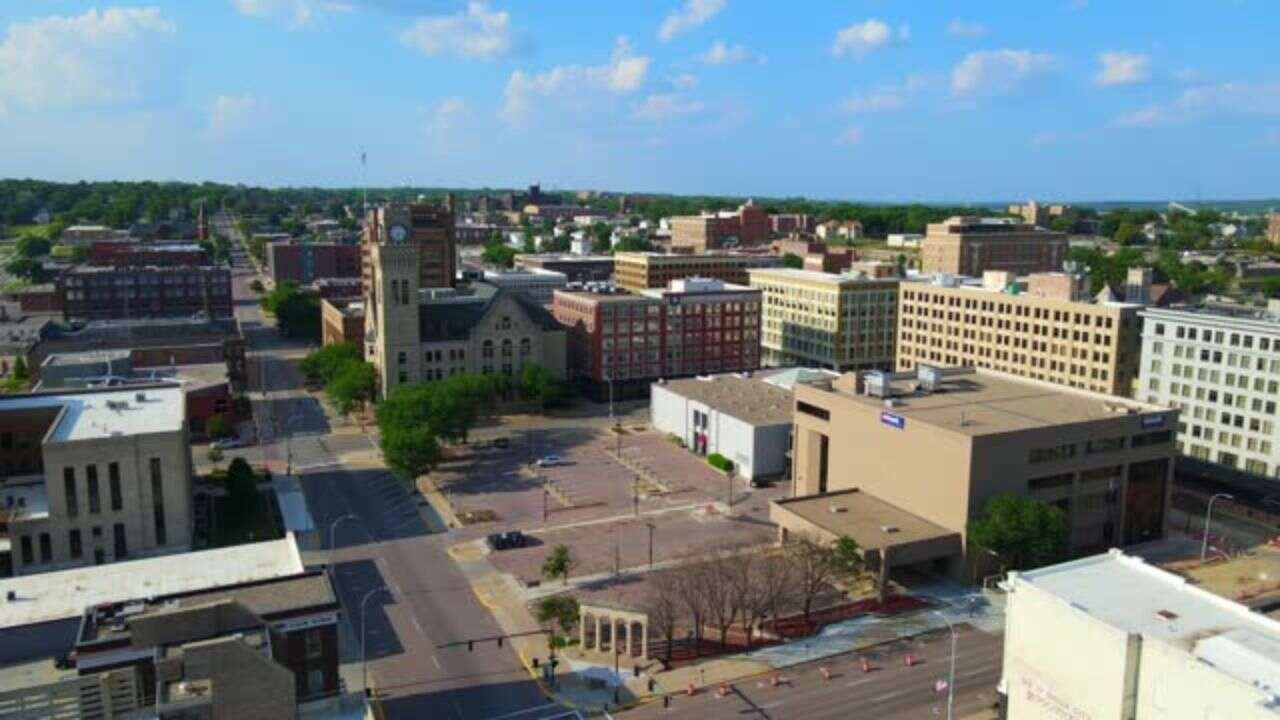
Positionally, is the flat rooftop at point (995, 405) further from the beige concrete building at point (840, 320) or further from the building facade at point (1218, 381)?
the beige concrete building at point (840, 320)

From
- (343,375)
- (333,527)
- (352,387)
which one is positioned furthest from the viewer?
(343,375)

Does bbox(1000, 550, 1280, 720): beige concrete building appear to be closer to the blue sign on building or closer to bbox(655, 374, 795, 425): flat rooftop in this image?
the blue sign on building

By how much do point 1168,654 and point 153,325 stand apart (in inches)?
5608

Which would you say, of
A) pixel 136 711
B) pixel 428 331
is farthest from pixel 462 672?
pixel 428 331

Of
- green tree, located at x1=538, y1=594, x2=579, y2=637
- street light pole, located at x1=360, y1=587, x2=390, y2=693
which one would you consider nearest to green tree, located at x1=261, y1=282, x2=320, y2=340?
street light pole, located at x1=360, y1=587, x2=390, y2=693

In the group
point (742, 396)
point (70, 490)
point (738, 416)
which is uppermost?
point (70, 490)

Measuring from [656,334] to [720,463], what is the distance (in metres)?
40.9

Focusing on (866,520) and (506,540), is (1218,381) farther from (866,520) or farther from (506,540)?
(506,540)

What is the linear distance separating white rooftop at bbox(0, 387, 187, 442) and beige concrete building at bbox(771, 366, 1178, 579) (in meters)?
50.7

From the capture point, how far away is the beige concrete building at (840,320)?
15150 cm

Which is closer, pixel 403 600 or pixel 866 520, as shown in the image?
pixel 403 600

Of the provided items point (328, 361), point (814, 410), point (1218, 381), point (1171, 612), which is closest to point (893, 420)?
point (814, 410)

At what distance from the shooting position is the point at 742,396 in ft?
378

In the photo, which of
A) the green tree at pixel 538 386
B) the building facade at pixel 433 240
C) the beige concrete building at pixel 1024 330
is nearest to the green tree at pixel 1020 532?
the beige concrete building at pixel 1024 330
